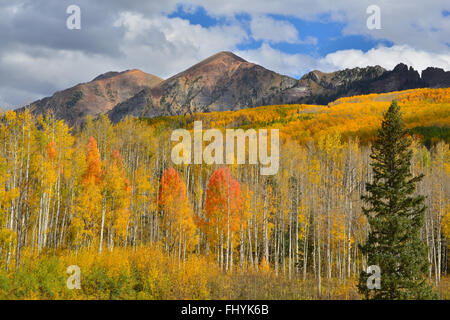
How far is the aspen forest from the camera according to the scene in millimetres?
20594

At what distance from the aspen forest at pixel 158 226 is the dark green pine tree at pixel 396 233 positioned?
2376mm

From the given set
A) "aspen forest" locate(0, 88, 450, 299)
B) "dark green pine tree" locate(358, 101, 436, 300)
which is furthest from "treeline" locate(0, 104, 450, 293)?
"dark green pine tree" locate(358, 101, 436, 300)

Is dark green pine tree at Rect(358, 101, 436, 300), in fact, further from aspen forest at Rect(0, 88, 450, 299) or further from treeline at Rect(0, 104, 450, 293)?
treeline at Rect(0, 104, 450, 293)

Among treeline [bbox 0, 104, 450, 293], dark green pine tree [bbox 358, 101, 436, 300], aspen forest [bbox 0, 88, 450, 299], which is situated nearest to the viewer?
dark green pine tree [bbox 358, 101, 436, 300]

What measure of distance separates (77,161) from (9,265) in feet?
49.8

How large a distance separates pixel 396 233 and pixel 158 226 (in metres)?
31.1

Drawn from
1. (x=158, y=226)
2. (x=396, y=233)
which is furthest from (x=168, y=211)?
(x=396, y=233)

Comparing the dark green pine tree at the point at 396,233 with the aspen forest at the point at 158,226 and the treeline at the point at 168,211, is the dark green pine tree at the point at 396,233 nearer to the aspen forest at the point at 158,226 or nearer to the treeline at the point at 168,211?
the aspen forest at the point at 158,226

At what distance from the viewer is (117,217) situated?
112 ft

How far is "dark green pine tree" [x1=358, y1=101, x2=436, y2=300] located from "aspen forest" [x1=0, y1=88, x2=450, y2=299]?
238 cm

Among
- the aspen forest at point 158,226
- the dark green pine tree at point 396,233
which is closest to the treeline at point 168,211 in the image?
the aspen forest at point 158,226
